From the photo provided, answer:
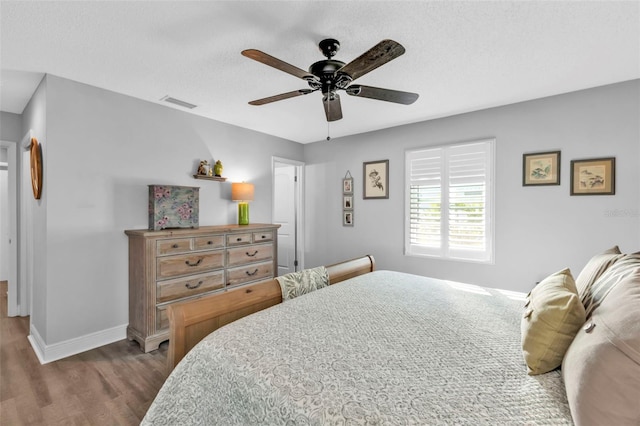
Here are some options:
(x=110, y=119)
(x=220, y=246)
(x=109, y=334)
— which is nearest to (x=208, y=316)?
(x=220, y=246)

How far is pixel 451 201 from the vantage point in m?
3.60

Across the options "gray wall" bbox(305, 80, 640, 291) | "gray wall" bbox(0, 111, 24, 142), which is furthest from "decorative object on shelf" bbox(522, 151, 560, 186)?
"gray wall" bbox(0, 111, 24, 142)

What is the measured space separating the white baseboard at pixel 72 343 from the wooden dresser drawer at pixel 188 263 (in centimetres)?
81

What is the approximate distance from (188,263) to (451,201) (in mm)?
3122

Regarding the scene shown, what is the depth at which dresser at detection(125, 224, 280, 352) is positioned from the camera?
8.79 feet

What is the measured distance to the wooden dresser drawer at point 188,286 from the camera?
9.00ft

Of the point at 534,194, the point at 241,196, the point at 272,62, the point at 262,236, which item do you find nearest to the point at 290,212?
the point at 241,196

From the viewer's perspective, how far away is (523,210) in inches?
124

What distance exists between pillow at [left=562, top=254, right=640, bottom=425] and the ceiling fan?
4.51 feet

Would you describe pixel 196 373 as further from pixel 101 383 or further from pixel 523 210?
pixel 523 210

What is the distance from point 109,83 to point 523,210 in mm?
4364

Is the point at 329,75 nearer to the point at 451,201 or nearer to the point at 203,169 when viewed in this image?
the point at 203,169

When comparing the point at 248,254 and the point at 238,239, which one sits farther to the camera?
the point at 248,254

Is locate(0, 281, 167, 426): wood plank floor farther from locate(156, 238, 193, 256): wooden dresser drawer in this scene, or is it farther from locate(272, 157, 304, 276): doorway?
locate(272, 157, 304, 276): doorway
